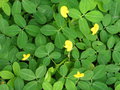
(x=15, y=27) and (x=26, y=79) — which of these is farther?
(x=15, y=27)

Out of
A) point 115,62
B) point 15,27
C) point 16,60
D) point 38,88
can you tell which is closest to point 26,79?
point 38,88

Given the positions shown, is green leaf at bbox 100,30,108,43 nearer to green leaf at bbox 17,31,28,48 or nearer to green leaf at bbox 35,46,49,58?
green leaf at bbox 35,46,49,58

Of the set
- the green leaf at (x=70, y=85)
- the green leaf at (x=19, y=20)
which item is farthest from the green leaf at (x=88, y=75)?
the green leaf at (x=19, y=20)

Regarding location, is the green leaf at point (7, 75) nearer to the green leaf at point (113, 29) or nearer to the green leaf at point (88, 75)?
the green leaf at point (88, 75)

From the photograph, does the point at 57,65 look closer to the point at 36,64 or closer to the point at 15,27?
the point at 36,64

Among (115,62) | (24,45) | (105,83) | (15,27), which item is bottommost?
(105,83)

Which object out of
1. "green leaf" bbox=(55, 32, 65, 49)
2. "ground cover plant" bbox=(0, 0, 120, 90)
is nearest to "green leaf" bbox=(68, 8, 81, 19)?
"ground cover plant" bbox=(0, 0, 120, 90)

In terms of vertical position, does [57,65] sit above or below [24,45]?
below
